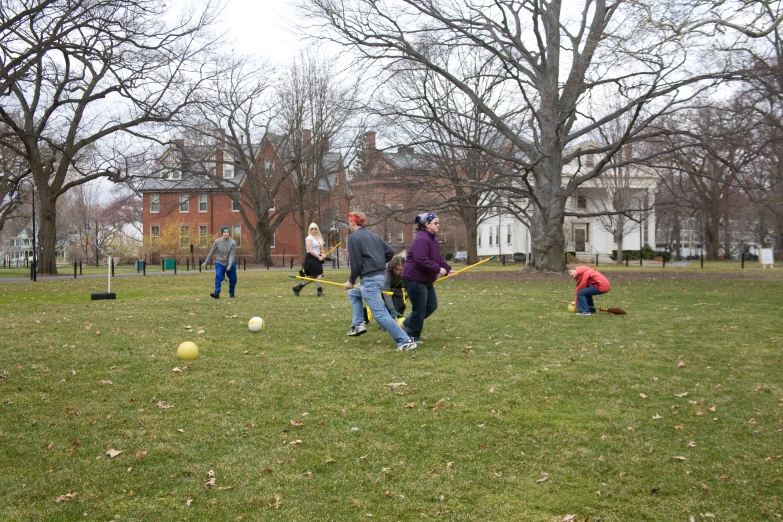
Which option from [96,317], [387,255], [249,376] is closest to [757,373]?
[387,255]

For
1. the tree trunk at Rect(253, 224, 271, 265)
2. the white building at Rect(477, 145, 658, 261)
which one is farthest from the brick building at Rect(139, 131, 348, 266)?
the white building at Rect(477, 145, 658, 261)

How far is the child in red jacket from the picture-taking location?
42.6 ft

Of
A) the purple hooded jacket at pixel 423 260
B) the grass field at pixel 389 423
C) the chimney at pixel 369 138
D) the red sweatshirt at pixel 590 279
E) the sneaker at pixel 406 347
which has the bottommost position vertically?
the grass field at pixel 389 423

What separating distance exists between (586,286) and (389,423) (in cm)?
826

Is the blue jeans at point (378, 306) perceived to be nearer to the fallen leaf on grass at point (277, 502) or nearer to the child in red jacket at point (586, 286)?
the fallen leaf on grass at point (277, 502)

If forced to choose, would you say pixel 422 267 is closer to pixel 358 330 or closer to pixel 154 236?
pixel 358 330

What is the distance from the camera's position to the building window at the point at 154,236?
201ft

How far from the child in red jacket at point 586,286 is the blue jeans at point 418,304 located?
429 centimetres

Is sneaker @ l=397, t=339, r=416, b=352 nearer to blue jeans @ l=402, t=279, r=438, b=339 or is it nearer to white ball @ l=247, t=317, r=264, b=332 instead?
blue jeans @ l=402, t=279, r=438, b=339

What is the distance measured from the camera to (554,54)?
83.1 feet

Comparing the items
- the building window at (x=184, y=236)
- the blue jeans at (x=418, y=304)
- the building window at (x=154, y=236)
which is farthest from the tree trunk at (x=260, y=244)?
the blue jeans at (x=418, y=304)

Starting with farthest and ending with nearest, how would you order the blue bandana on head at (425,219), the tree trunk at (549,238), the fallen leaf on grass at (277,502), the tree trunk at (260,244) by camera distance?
the tree trunk at (260,244) < the tree trunk at (549,238) < the blue bandana on head at (425,219) < the fallen leaf on grass at (277,502)

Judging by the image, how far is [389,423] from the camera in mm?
5953

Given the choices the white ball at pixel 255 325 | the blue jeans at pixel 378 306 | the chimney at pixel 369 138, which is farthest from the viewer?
the chimney at pixel 369 138
